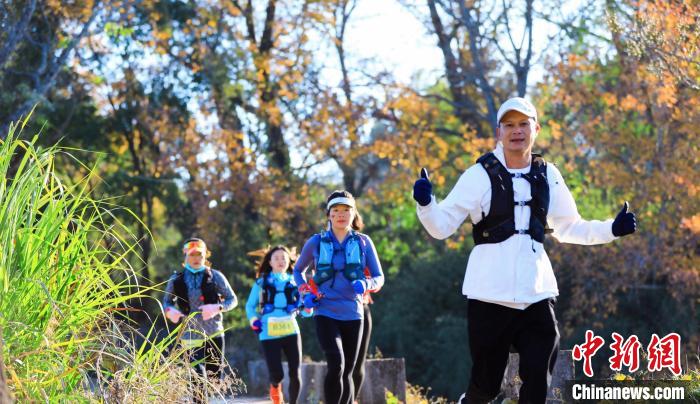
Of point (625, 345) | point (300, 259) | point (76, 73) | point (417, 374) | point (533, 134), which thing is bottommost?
point (417, 374)

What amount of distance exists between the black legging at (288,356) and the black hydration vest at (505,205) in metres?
5.16

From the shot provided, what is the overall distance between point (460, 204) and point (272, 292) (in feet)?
17.5

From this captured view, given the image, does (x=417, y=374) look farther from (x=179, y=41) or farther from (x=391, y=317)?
(x=179, y=41)

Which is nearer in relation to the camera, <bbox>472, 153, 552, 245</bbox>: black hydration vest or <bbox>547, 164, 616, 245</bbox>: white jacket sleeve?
<bbox>472, 153, 552, 245</bbox>: black hydration vest

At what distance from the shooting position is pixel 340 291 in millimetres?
9039

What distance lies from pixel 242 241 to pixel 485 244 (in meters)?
19.2

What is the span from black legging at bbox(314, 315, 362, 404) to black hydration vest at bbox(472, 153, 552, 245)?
2.97 metres

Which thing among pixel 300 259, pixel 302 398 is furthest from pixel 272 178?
pixel 300 259

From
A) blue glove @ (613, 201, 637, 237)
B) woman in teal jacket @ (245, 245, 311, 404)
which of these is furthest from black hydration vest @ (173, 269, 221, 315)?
blue glove @ (613, 201, 637, 237)

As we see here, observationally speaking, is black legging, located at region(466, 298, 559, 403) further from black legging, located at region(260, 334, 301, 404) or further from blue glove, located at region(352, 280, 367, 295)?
black legging, located at region(260, 334, 301, 404)

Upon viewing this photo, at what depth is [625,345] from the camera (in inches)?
333

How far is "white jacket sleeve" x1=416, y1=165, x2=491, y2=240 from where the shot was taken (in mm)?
6027

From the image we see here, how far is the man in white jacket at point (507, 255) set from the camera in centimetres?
596
